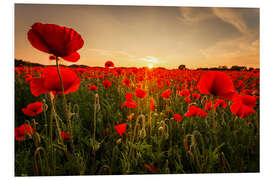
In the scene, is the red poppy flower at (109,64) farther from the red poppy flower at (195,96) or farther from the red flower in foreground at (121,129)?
the red poppy flower at (195,96)

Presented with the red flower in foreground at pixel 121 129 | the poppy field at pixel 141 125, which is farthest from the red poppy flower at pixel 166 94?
the red flower in foreground at pixel 121 129

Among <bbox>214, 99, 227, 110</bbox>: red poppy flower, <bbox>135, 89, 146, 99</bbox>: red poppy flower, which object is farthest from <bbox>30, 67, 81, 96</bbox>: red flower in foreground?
<bbox>214, 99, 227, 110</bbox>: red poppy flower

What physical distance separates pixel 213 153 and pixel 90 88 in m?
1.07

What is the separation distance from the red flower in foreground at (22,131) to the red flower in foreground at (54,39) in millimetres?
682

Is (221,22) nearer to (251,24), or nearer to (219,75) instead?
(251,24)

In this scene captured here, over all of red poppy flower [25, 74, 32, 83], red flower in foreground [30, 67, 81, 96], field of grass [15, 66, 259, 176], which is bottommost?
field of grass [15, 66, 259, 176]

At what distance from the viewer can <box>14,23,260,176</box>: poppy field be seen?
4.30 feet

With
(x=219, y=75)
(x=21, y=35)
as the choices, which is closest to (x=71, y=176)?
(x=21, y=35)

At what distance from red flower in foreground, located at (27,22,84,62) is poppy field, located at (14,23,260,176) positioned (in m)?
0.34

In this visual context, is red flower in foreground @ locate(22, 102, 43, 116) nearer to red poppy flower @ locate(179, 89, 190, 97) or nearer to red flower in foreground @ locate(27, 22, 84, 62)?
red flower in foreground @ locate(27, 22, 84, 62)

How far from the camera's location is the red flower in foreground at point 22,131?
131cm

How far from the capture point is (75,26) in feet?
4.92

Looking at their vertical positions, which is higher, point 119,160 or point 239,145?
point 239,145

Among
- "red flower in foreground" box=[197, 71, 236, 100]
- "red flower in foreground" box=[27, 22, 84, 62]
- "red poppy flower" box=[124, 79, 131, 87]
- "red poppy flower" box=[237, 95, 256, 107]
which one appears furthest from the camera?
"red poppy flower" box=[124, 79, 131, 87]
